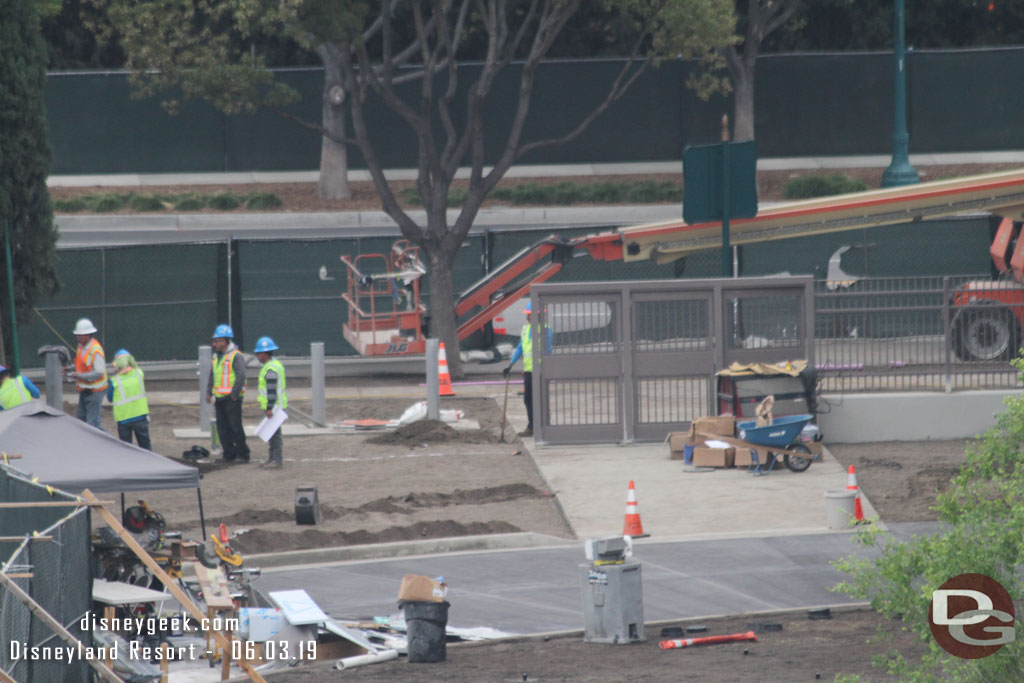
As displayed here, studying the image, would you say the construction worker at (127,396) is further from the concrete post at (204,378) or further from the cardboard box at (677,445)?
the cardboard box at (677,445)

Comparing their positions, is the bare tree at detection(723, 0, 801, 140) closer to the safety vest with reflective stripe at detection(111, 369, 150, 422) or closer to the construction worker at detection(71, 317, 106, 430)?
the construction worker at detection(71, 317, 106, 430)

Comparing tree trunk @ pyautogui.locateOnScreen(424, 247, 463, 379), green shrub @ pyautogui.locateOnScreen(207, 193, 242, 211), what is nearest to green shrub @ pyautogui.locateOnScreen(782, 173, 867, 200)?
green shrub @ pyautogui.locateOnScreen(207, 193, 242, 211)

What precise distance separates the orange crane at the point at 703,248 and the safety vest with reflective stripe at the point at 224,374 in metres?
4.91

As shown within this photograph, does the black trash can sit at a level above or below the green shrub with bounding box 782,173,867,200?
below

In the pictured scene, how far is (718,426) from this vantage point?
664 inches

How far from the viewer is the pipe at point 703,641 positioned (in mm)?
10297

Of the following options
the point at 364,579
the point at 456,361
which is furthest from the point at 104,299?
the point at 364,579

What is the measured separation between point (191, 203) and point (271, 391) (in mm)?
22066

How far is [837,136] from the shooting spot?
145ft

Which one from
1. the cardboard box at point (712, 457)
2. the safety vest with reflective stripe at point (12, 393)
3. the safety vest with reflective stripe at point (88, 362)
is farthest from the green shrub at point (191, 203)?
the cardboard box at point (712, 457)

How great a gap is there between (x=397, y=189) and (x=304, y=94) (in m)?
4.90

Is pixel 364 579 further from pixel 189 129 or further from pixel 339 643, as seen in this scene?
pixel 189 129

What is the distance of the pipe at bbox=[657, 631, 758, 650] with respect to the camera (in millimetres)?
10297

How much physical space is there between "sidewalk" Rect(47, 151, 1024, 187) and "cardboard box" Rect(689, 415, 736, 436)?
2662 centimetres
